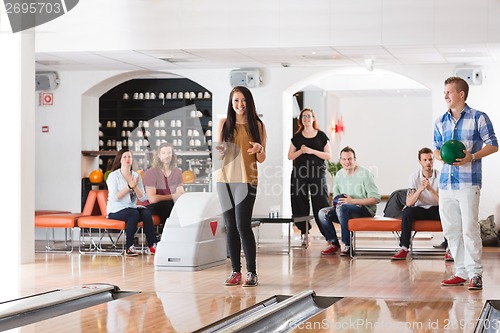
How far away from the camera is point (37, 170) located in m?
12.9

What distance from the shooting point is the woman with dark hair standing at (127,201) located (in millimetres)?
10031

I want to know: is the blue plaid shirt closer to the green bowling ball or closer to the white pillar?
the green bowling ball

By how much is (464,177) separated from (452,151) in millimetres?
267

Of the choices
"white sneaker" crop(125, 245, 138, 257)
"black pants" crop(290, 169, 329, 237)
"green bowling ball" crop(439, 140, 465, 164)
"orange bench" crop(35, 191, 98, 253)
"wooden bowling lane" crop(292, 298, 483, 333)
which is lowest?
"white sneaker" crop(125, 245, 138, 257)

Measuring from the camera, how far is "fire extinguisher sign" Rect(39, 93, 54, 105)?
12758 mm

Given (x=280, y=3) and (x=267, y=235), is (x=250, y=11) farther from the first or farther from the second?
(x=267, y=235)

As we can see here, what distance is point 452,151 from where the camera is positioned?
6.50m

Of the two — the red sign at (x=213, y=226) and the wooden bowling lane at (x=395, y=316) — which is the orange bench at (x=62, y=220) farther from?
the wooden bowling lane at (x=395, y=316)

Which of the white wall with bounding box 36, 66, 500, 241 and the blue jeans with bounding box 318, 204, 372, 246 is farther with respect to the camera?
the white wall with bounding box 36, 66, 500, 241

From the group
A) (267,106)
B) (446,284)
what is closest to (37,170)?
(267,106)

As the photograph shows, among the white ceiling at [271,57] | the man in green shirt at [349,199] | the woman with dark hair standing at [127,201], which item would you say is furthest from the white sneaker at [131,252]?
the white ceiling at [271,57]

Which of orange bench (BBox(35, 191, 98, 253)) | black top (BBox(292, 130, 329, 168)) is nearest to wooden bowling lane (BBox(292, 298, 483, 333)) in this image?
black top (BBox(292, 130, 329, 168))

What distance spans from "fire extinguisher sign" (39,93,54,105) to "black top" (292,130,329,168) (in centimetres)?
388

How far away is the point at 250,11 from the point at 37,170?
4372mm
